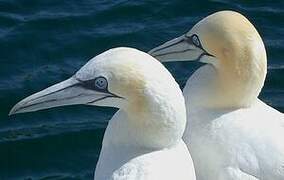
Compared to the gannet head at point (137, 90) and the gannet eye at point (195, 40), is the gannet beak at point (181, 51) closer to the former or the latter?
the gannet eye at point (195, 40)

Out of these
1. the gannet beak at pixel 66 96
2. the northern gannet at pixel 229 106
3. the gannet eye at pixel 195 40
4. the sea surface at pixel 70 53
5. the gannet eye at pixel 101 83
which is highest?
the gannet eye at pixel 101 83

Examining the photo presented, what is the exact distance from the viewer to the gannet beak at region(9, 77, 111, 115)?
7.86 meters

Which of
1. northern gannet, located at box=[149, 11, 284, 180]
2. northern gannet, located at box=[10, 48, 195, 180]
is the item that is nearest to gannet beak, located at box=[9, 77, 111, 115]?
northern gannet, located at box=[10, 48, 195, 180]

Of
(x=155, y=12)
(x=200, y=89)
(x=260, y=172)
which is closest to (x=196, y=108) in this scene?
(x=200, y=89)

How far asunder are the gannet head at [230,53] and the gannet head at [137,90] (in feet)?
4.21

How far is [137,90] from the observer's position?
7680mm

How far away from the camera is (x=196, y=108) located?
9.20 m

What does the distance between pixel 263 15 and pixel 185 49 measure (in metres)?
4.43

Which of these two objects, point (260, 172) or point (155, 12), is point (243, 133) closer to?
point (260, 172)

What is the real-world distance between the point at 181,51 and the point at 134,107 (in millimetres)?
1547

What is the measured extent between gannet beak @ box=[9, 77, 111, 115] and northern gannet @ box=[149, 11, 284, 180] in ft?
4.67

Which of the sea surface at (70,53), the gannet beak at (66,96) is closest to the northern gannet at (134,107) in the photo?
the gannet beak at (66,96)

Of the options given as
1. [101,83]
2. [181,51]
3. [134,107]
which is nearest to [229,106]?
[181,51]

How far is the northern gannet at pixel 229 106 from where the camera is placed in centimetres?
883
